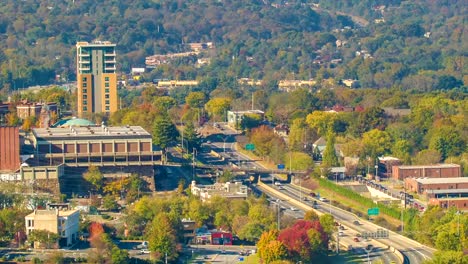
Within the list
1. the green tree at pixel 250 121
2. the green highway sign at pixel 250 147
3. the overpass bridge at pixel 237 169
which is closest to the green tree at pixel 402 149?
the overpass bridge at pixel 237 169

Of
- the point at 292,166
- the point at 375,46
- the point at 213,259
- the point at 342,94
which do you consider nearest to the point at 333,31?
the point at 375,46

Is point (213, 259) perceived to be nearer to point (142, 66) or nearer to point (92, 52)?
point (92, 52)

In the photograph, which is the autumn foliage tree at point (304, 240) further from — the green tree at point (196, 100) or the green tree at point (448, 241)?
the green tree at point (196, 100)

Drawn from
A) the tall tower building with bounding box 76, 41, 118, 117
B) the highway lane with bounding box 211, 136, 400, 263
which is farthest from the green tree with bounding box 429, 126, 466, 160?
the tall tower building with bounding box 76, 41, 118, 117

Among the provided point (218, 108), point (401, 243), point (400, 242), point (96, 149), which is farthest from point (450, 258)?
point (218, 108)

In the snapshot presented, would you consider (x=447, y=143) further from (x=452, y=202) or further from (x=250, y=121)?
(x=250, y=121)

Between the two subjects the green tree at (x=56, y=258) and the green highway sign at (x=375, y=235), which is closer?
the green tree at (x=56, y=258)
